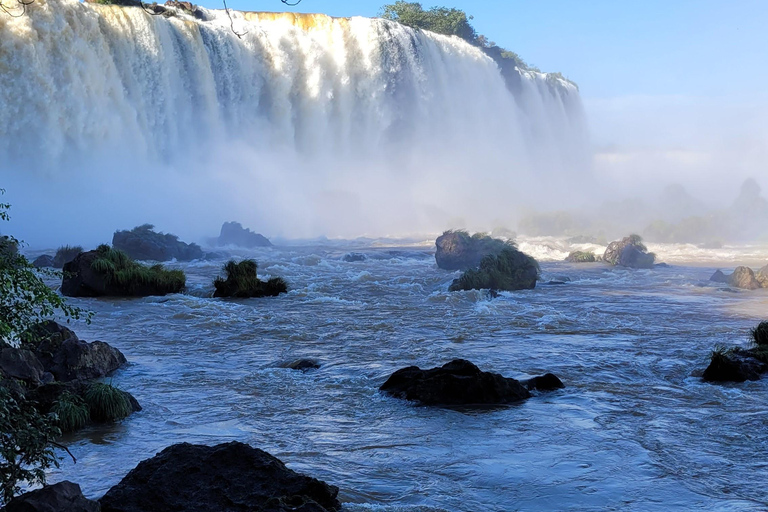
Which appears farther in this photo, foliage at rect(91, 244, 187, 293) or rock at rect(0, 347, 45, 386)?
foliage at rect(91, 244, 187, 293)

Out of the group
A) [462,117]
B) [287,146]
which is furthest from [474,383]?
[462,117]

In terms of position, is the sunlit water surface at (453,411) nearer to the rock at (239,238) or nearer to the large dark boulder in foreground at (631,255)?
the large dark boulder in foreground at (631,255)

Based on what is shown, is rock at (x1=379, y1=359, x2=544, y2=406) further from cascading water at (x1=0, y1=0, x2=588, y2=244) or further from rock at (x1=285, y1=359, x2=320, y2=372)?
cascading water at (x1=0, y1=0, x2=588, y2=244)

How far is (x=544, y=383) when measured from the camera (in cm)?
930

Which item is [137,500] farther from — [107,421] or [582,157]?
[582,157]

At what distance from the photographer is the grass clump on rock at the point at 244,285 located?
17.4 meters

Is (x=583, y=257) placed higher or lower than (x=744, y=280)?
higher

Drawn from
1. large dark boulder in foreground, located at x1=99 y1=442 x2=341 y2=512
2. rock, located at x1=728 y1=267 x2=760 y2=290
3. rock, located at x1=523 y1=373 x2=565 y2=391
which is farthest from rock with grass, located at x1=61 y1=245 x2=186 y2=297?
rock, located at x1=728 y1=267 x2=760 y2=290

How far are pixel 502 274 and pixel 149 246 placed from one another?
1112cm

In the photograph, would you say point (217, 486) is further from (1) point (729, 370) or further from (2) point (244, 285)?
(2) point (244, 285)

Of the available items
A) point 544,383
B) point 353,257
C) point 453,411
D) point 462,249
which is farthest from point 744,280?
point 453,411

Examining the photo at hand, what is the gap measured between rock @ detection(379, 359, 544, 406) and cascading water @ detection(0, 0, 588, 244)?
969 inches

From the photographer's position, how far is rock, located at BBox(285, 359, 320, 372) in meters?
10.5

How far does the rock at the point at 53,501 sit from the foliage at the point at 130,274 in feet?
42.1
